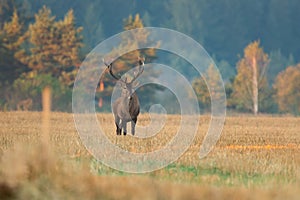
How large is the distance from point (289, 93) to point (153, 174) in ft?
169

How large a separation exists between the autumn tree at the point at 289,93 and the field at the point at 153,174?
44.2 m

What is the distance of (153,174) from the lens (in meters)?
11.2

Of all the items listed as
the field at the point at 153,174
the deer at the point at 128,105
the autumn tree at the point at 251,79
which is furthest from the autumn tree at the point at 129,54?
the field at the point at 153,174

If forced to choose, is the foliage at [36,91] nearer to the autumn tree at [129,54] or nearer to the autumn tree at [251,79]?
the autumn tree at [129,54]

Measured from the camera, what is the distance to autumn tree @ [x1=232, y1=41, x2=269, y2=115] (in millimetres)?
56406

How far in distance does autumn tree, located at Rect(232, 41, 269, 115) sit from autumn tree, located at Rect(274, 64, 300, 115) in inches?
126

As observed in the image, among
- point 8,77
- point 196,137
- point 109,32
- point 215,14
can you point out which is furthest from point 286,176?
point 215,14

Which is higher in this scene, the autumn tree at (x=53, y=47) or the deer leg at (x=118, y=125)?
the autumn tree at (x=53, y=47)

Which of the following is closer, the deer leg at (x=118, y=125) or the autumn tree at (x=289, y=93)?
the deer leg at (x=118, y=125)

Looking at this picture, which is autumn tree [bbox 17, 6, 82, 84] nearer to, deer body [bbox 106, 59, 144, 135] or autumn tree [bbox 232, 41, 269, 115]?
autumn tree [bbox 232, 41, 269, 115]

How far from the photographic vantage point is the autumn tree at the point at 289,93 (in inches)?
2391

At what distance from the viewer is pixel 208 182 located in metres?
10.2

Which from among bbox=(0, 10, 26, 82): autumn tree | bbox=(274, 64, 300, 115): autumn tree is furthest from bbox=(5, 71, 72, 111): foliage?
bbox=(274, 64, 300, 115): autumn tree

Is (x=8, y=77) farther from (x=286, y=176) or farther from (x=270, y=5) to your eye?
(x=270, y=5)
